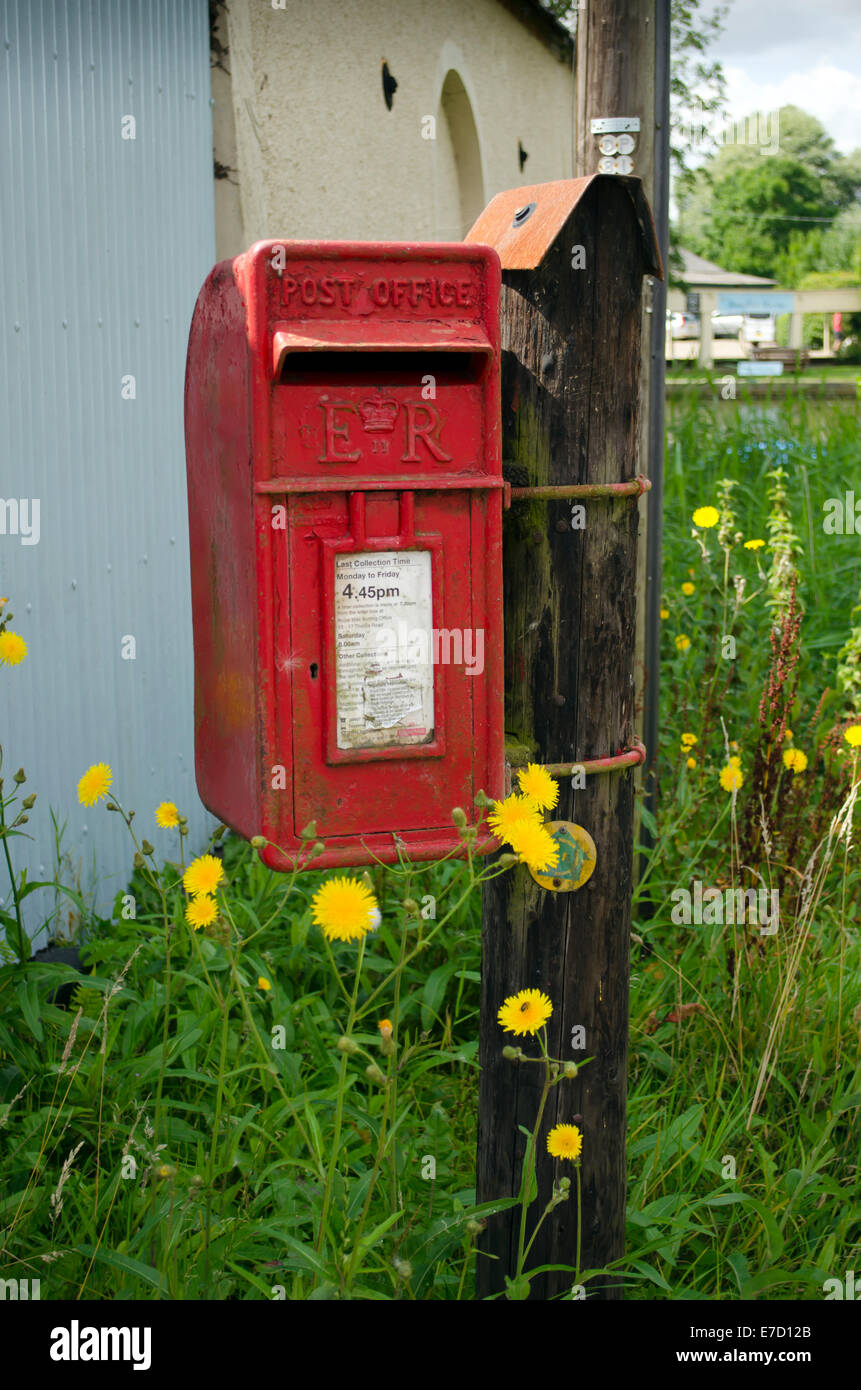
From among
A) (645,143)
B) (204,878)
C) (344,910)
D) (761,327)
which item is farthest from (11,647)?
(761,327)

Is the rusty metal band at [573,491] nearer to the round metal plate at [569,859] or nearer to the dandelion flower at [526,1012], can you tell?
the round metal plate at [569,859]

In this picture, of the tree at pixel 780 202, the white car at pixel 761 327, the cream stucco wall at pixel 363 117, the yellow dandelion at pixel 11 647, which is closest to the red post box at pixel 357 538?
the yellow dandelion at pixel 11 647

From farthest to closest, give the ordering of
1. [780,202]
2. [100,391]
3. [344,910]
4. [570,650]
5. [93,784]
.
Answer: [780,202] → [100,391] → [93,784] → [570,650] → [344,910]

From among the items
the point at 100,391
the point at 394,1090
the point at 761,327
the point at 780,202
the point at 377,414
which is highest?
the point at 780,202

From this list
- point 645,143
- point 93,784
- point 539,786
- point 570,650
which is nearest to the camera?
point 539,786

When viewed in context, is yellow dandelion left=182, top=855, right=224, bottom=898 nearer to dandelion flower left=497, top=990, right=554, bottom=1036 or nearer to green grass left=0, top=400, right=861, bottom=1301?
green grass left=0, top=400, right=861, bottom=1301

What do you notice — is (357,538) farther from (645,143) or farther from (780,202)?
(780,202)

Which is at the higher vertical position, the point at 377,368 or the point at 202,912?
the point at 377,368

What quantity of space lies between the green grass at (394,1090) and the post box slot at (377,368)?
738mm

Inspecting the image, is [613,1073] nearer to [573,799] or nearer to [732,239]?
[573,799]

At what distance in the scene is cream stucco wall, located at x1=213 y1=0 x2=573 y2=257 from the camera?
4922 mm

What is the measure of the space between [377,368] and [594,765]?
73 centimetres

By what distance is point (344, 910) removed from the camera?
Result: 5.71ft
